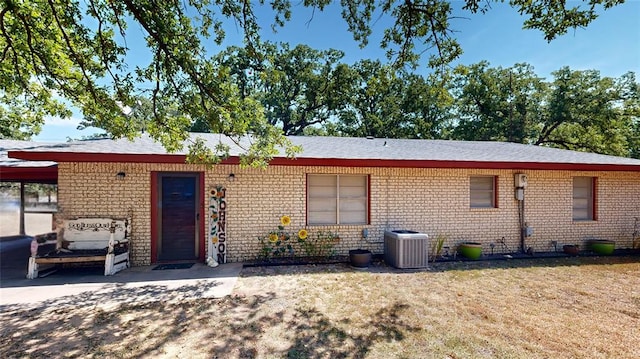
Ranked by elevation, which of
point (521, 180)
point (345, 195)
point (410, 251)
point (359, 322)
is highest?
point (521, 180)

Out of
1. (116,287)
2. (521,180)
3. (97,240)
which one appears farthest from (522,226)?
(97,240)

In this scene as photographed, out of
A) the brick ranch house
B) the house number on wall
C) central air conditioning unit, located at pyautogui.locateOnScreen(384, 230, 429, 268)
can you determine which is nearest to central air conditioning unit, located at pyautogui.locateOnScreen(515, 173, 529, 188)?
the brick ranch house

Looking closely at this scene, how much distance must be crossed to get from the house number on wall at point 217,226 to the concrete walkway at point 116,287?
1.40 feet

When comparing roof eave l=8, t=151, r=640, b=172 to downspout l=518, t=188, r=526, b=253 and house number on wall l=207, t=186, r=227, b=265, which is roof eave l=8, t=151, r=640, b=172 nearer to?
house number on wall l=207, t=186, r=227, b=265

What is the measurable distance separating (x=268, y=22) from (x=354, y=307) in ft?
17.8

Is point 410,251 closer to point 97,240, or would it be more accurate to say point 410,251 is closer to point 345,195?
point 345,195

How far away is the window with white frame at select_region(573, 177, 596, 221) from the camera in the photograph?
831 cm

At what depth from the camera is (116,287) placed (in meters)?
4.95

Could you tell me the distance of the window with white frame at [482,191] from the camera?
7.84 meters

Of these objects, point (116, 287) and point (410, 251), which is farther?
point (410, 251)

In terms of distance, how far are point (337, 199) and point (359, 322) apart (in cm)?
370

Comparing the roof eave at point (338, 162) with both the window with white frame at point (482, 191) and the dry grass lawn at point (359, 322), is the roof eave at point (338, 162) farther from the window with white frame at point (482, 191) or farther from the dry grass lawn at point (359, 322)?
the dry grass lawn at point (359, 322)

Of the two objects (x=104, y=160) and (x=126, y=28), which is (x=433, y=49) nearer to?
(x=126, y=28)

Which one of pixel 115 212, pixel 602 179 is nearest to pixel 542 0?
pixel 602 179
